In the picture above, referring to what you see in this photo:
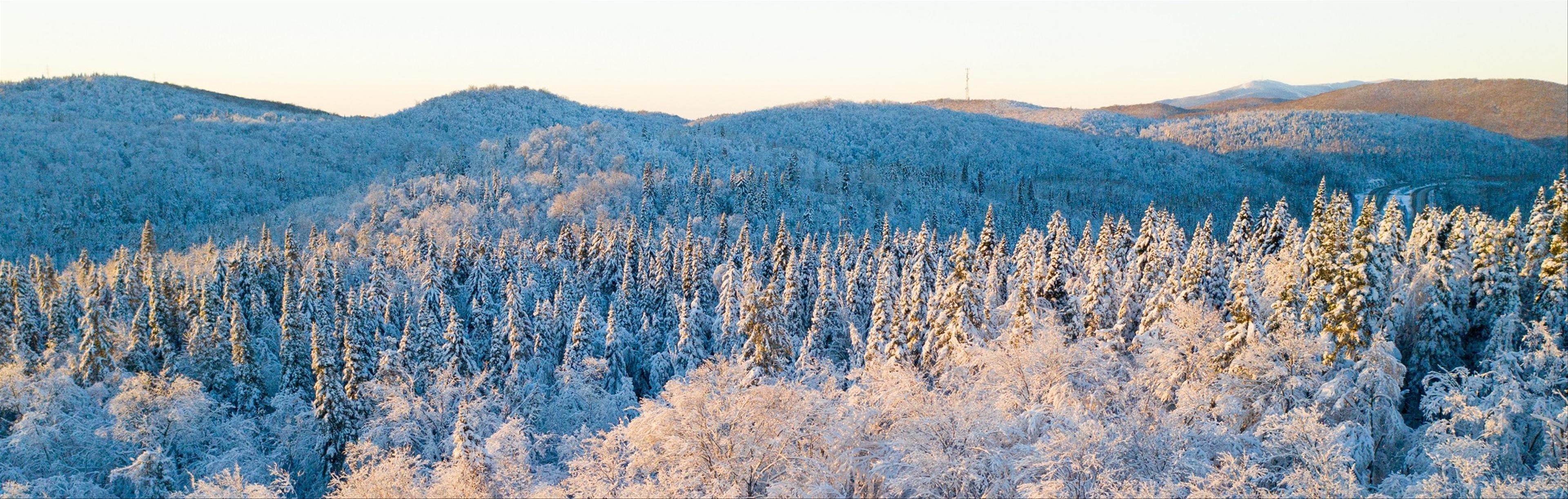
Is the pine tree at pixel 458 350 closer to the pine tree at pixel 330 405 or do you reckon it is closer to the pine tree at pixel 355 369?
the pine tree at pixel 355 369

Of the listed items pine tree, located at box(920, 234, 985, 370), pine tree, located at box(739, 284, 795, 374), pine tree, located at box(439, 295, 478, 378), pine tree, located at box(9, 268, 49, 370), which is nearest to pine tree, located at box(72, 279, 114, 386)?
pine tree, located at box(9, 268, 49, 370)

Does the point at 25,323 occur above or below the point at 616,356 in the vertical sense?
above

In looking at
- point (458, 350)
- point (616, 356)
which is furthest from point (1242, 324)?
point (458, 350)

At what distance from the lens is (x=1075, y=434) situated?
26781 millimetres

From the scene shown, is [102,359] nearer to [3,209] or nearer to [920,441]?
[920,441]

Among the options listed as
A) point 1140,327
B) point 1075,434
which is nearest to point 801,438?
point 1075,434

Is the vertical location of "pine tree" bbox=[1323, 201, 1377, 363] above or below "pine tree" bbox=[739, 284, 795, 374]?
above

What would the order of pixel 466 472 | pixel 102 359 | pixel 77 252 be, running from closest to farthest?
pixel 466 472
pixel 102 359
pixel 77 252

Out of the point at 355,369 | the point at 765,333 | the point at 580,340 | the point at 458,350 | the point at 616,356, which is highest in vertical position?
the point at 765,333

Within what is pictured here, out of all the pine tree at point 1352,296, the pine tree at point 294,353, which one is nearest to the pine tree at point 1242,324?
the pine tree at point 1352,296

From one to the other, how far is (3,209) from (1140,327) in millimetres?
256903

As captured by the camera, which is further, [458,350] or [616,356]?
[616,356]

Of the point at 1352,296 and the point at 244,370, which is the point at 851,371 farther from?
the point at 244,370

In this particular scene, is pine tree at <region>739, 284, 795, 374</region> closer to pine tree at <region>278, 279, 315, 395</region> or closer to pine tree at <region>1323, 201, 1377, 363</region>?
pine tree at <region>1323, 201, 1377, 363</region>
